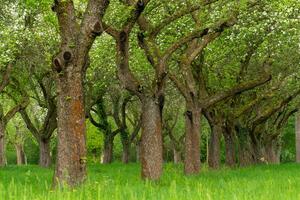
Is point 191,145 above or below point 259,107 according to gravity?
below

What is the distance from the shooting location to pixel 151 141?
19906 mm

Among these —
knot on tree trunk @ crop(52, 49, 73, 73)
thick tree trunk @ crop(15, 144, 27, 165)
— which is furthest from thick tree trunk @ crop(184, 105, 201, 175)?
thick tree trunk @ crop(15, 144, 27, 165)

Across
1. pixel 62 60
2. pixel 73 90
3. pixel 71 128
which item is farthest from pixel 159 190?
pixel 62 60

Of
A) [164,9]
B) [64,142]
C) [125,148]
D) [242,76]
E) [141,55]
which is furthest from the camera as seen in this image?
[125,148]

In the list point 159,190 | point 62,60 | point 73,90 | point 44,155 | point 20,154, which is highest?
point 62,60

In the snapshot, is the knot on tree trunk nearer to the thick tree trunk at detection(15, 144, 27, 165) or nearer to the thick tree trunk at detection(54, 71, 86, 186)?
the thick tree trunk at detection(54, 71, 86, 186)

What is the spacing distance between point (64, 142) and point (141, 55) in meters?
14.3

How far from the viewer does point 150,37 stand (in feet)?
69.5

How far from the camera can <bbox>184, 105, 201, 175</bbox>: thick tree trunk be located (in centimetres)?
2509

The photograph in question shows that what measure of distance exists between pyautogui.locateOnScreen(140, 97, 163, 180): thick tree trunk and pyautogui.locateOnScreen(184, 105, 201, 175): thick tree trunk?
530 cm

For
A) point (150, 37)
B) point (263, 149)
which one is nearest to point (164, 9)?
point (150, 37)

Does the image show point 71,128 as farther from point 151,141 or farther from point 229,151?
point 229,151

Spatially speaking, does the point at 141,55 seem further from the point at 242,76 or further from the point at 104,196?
the point at 104,196

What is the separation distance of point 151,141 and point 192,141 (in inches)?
246
